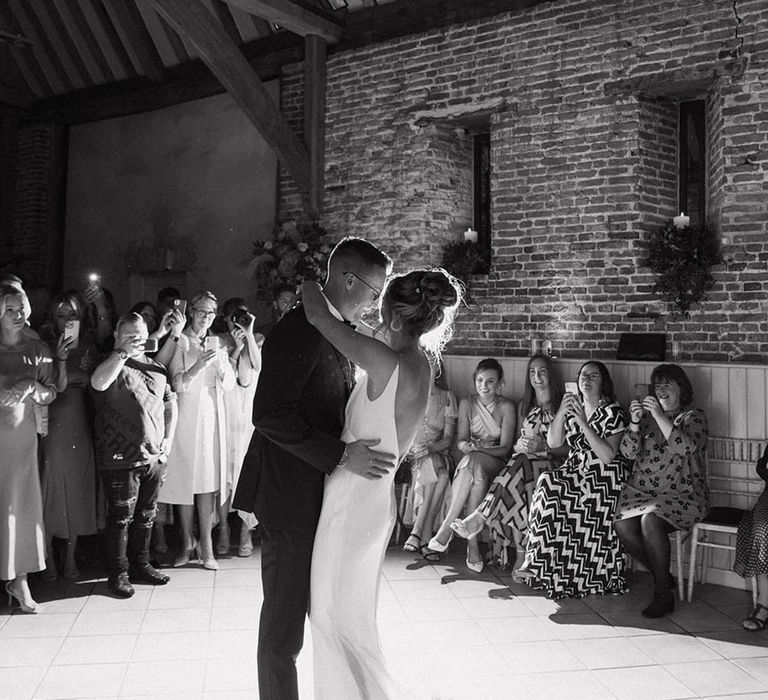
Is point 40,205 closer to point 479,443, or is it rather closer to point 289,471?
point 479,443

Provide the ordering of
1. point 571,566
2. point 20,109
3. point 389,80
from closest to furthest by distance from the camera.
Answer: point 571,566 < point 389,80 < point 20,109

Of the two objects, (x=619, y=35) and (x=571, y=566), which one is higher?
(x=619, y=35)

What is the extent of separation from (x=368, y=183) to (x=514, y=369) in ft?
7.72

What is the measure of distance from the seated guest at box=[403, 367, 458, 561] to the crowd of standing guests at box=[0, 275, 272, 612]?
1.20 metres

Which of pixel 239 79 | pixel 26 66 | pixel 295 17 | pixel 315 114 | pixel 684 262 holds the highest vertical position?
pixel 26 66

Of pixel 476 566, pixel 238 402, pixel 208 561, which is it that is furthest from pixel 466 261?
pixel 208 561

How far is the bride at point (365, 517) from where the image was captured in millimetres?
2367

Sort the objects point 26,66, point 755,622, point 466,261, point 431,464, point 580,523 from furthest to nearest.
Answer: point 26,66 → point 466,261 → point 431,464 → point 580,523 → point 755,622

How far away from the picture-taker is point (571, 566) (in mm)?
4730

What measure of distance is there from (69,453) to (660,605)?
3492mm

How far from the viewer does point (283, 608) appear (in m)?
2.35

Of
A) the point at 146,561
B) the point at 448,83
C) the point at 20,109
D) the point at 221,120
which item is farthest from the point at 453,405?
the point at 20,109

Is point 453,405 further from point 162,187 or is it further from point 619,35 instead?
point 162,187

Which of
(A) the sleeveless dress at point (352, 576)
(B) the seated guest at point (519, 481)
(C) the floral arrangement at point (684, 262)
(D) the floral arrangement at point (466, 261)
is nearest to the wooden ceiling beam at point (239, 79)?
(D) the floral arrangement at point (466, 261)
